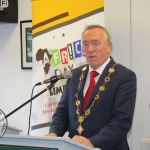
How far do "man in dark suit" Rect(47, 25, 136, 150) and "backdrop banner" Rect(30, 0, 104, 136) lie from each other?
2.27 feet

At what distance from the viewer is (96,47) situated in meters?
2.05

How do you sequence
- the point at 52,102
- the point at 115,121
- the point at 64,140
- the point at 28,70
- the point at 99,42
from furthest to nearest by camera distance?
the point at 28,70 < the point at 52,102 < the point at 99,42 < the point at 115,121 < the point at 64,140

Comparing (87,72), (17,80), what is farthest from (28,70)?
(87,72)

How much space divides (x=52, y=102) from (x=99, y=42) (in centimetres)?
104

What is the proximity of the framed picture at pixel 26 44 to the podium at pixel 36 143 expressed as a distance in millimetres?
2661

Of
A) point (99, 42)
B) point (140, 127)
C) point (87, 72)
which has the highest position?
point (99, 42)

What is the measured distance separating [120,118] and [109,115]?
0.10m

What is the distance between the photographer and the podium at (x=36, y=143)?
4.13 ft

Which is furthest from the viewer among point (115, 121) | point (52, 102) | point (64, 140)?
point (52, 102)

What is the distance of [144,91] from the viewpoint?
300 centimetres

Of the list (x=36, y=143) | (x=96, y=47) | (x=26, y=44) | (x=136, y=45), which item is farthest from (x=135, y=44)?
(x=36, y=143)

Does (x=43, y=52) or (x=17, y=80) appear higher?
(x=43, y=52)

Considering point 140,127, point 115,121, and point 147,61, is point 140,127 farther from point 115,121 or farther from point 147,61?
point 115,121

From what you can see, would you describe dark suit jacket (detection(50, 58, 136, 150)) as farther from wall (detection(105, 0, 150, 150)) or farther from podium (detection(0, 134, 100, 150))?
wall (detection(105, 0, 150, 150))
